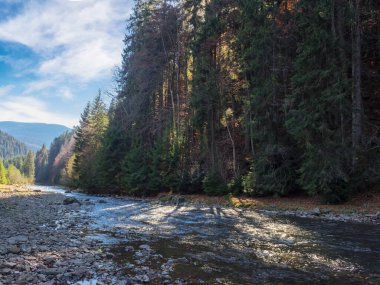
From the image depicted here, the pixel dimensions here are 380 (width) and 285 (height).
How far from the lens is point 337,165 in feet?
65.0

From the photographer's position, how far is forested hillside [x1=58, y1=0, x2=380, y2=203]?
2070 cm

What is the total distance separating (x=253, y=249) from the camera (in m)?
9.88

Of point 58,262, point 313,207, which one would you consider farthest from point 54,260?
point 313,207

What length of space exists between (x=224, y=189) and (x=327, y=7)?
15493 mm

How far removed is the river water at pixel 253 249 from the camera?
7.41 metres

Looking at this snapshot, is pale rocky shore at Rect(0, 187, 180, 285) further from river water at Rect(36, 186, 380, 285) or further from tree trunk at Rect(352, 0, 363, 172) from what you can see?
tree trunk at Rect(352, 0, 363, 172)

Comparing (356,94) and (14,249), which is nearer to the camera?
(14,249)

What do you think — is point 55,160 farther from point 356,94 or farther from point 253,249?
point 253,249

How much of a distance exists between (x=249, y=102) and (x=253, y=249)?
18510 mm

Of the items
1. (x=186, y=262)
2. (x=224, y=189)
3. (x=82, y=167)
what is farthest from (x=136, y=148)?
(x=186, y=262)

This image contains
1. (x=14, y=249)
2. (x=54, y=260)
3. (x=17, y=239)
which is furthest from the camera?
(x=17, y=239)

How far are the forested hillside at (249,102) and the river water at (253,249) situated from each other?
7601 mm

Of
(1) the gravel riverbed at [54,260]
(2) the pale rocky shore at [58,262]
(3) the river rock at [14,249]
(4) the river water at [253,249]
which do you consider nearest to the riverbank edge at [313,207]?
(4) the river water at [253,249]

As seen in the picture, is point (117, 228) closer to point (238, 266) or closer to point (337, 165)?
point (238, 266)
